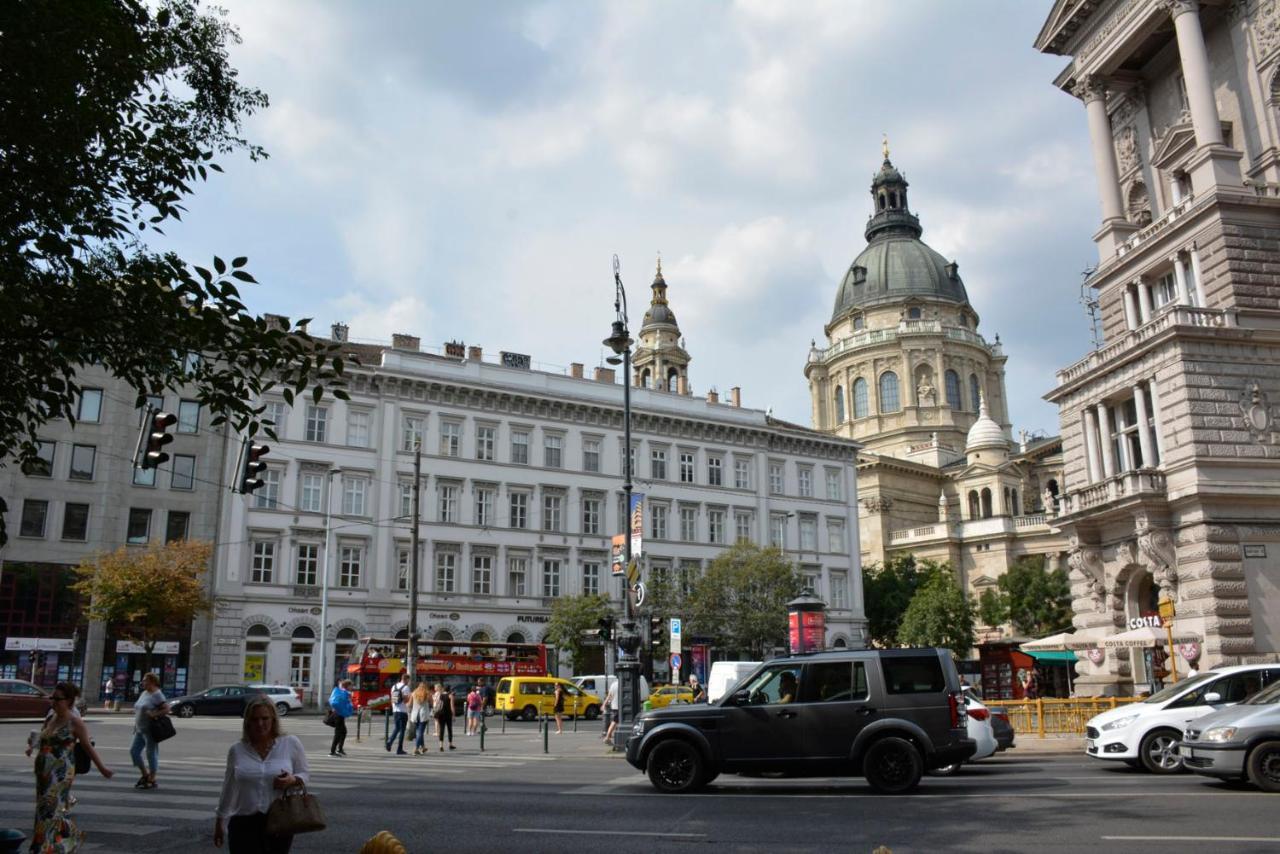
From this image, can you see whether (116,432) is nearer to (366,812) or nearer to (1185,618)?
(366,812)

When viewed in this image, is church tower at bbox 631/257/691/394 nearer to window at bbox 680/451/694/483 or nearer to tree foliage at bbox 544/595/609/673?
window at bbox 680/451/694/483

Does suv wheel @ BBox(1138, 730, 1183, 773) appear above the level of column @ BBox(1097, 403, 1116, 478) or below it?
below

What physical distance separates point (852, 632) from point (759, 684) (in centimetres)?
4898

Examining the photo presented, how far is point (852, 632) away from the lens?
6144 centimetres

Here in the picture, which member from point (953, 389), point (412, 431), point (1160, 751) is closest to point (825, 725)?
point (1160, 751)

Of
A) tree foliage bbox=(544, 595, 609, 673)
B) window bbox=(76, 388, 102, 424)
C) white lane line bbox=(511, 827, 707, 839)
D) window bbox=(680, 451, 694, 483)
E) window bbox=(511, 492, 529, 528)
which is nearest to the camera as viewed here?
white lane line bbox=(511, 827, 707, 839)

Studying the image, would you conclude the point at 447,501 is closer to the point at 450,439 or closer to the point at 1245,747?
the point at 450,439

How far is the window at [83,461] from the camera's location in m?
45.4

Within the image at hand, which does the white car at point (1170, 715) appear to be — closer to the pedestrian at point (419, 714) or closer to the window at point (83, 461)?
the pedestrian at point (419, 714)

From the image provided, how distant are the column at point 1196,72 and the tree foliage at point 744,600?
29.2 m

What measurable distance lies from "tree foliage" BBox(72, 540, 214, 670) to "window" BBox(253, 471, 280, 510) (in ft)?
12.3

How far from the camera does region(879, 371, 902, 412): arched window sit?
321 feet

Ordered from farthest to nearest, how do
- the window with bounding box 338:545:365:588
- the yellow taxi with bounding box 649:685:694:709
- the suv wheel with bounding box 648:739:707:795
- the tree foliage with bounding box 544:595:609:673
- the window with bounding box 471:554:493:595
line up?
1. the window with bounding box 471:554:493:595
2. the tree foliage with bounding box 544:595:609:673
3. the window with bounding box 338:545:365:588
4. the yellow taxi with bounding box 649:685:694:709
5. the suv wheel with bounding box 648:739:707:795

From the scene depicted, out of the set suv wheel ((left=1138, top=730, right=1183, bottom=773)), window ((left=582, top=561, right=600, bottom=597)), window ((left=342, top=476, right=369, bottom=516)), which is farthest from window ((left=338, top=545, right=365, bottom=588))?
suv wheel ((left=1138, top=730, right=1183, bottom=773))
